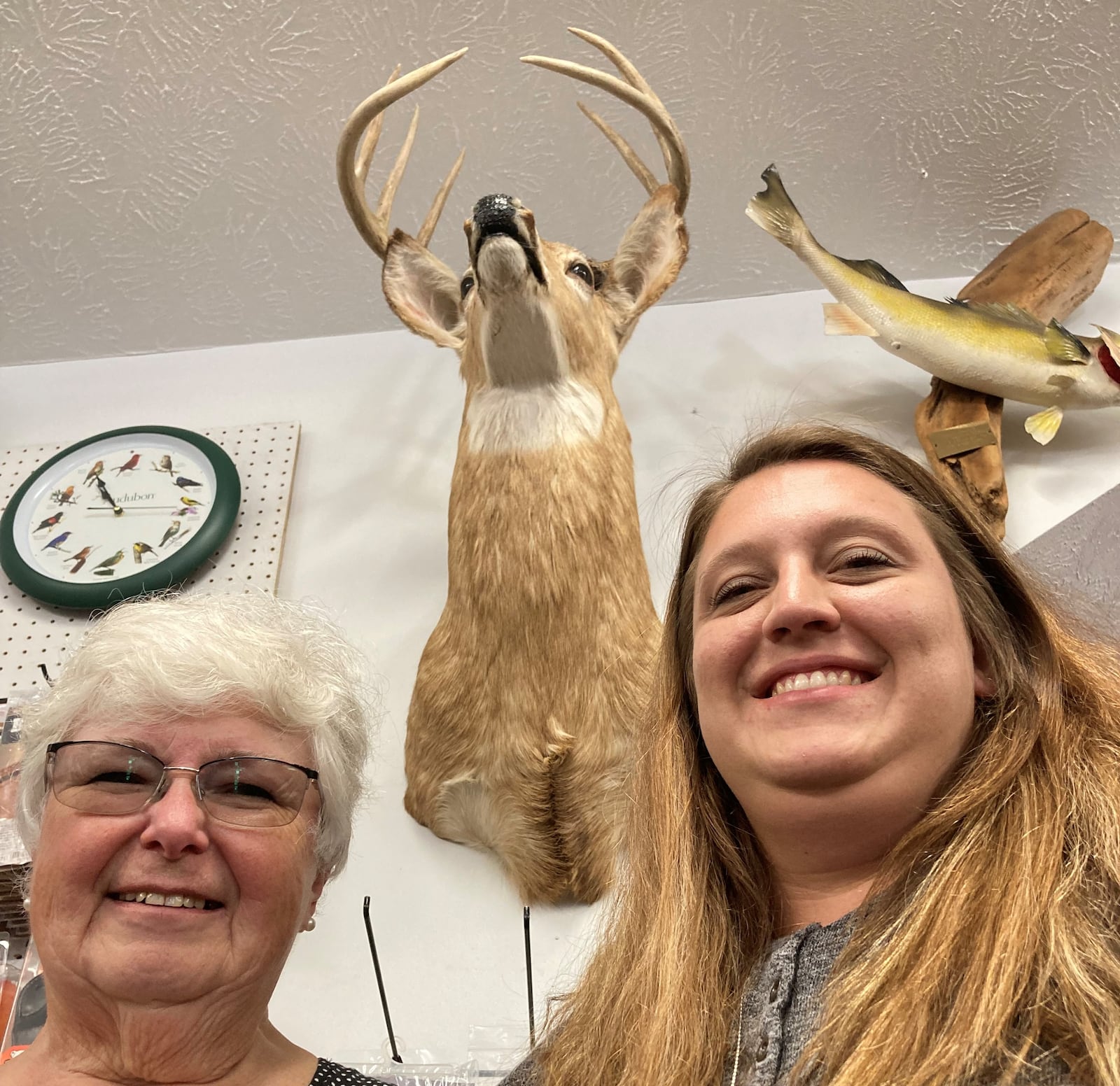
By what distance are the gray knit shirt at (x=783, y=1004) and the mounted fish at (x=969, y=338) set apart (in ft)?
3.88

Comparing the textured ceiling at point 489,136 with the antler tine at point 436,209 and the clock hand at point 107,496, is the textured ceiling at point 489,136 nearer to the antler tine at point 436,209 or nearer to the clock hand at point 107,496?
the antler tine at point 436,209

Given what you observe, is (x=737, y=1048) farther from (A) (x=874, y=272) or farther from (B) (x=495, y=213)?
(A) (x=874, y=272)

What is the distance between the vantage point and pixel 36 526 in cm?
200

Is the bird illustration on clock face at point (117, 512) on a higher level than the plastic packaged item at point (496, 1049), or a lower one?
higher

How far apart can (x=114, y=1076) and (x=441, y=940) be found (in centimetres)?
63

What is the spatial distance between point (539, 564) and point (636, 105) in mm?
733

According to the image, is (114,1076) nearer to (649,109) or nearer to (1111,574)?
(649,109)

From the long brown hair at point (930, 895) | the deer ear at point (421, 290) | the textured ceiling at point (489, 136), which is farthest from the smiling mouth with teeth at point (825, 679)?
the textured ceiling at point (489, 136)

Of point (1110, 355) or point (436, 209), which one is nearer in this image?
point (1110, 355)

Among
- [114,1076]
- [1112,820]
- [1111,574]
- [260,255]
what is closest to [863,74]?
[1111,574]

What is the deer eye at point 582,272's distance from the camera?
1676mm

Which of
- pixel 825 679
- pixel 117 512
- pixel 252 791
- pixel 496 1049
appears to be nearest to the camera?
pixel 825 679

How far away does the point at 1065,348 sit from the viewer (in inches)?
69.6

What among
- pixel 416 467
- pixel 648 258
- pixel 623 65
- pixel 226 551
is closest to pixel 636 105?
pixel 623 65
